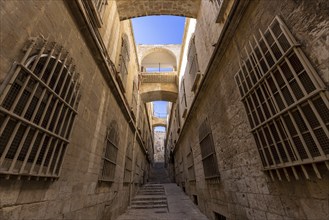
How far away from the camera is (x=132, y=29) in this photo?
31.7 ft

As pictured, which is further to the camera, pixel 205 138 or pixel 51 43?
pixel 205 138

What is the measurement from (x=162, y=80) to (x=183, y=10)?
21.6ft

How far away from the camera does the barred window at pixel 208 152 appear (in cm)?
534

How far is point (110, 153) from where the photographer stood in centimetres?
585

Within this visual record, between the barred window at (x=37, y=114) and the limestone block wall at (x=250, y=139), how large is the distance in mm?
3586

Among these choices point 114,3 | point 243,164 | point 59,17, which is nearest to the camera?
point 59,17

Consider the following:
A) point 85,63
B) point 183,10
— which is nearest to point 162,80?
point 183,10

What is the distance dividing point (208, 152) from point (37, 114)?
5.22 meters

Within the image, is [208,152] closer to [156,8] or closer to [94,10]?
[94,10]

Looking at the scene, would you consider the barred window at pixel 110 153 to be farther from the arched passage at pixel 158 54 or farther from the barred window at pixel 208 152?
the arched passage at pixel 158 54

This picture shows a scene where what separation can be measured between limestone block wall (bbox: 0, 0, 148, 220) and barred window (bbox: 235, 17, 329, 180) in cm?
355

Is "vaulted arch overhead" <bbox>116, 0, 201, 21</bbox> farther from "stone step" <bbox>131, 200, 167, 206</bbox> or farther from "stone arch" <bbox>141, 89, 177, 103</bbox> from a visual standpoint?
"stone step" <bbox>131, 200, 167, 206</bbox>

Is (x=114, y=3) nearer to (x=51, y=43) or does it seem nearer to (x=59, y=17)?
(x=59, y=17)

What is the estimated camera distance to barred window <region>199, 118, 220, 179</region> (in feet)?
17.5
